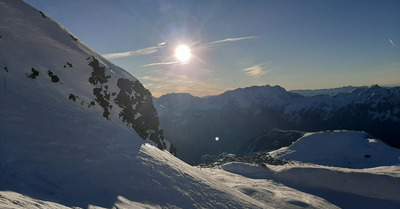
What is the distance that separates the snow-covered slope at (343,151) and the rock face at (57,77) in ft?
320

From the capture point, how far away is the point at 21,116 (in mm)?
15742

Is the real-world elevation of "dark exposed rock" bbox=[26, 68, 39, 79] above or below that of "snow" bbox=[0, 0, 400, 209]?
above

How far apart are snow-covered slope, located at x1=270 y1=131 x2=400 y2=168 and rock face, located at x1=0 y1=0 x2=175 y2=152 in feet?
320

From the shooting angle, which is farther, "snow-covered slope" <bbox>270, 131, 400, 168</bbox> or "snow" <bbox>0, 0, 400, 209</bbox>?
"snow-covered slope" <bbox>270, 131, 400, 168</bbox>

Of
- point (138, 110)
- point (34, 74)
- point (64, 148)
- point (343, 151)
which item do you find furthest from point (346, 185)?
point (343, 151)

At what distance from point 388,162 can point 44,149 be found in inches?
4488

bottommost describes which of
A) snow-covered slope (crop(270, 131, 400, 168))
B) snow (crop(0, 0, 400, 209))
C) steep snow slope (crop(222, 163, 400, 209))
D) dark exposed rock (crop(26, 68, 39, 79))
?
snow-covered slope (crop(270, 131, 400, 168))

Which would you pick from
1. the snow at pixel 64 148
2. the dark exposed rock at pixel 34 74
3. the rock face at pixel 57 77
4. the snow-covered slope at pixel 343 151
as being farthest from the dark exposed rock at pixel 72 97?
the snow-covered slope at pixel 343 151

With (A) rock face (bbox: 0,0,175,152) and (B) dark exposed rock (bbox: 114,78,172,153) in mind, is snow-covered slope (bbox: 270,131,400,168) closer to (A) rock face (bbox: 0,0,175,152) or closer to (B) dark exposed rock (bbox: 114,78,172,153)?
(B) dark exposed rock (bbox: 114,78,172,153)

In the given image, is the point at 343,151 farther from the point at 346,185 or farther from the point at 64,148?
the point at 64,148

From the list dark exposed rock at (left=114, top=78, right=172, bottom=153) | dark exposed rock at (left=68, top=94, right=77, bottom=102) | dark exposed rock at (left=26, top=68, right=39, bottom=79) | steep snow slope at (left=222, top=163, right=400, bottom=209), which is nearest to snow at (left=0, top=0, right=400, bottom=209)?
dark exposed rock at (left=68, top=94, right=77, bottom=102)

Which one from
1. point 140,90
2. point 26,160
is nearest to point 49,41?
point 140,90

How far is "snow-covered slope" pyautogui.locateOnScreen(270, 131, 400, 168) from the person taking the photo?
315 feet

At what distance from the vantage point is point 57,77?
23.7 m
